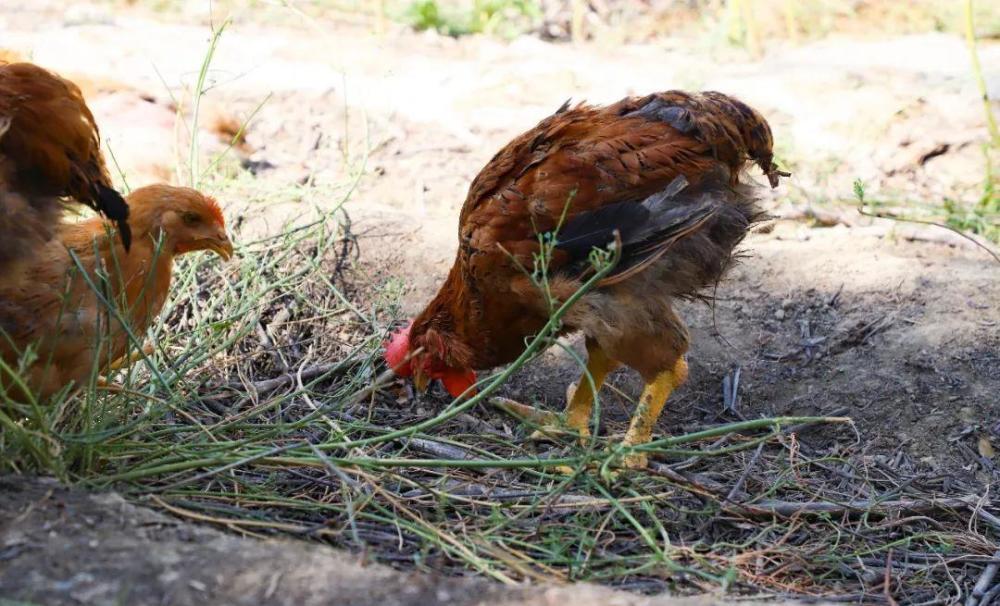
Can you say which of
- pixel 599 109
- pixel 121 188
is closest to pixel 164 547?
pixel 599 109

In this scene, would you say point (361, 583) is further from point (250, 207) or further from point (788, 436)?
point (250, 207)

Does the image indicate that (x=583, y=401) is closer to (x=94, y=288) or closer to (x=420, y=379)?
(x=420, y=379)

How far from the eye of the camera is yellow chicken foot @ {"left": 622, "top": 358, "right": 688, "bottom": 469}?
13.9ft

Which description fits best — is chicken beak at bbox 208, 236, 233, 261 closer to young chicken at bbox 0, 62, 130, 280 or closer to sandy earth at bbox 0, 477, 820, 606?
young chicken at bbox 0, 62, 130, 280

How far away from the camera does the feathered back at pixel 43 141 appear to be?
323cm

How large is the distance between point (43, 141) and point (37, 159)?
61 mm

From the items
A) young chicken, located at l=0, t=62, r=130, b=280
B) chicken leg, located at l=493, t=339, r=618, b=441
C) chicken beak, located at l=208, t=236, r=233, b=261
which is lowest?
chicken leg, located at l=493, t=339, r=618, b=441

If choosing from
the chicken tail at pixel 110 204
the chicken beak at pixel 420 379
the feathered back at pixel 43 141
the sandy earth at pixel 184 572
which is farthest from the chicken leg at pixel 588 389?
the feathered back at pixel 43 141

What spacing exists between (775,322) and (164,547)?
3354 millimetres

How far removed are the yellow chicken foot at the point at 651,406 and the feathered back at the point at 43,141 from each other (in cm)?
218

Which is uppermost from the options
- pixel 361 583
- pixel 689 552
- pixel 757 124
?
pixel 757 124

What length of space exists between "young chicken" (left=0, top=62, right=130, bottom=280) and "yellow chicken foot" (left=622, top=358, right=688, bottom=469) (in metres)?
2.18

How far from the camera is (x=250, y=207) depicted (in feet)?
18.6

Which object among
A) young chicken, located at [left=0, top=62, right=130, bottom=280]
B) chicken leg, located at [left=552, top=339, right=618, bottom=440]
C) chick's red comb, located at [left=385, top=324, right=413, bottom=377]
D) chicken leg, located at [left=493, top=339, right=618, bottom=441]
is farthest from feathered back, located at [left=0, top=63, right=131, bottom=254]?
chicken leg, located at [left=552, top=339, right=618, bottom=440]
